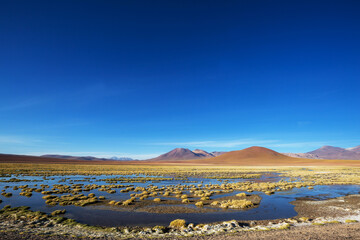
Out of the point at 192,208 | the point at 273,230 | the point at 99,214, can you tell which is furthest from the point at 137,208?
the point at 273,230

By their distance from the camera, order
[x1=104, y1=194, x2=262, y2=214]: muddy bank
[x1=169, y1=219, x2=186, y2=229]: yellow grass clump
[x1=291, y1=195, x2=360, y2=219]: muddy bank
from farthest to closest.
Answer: [x1=104, y1=194, x2=262, y2=214]: muddy bank
[x1=291, y1=195, x2=360, y2=219]: muddy bank
[x1=169, y1=219, x2=186, y2=229]: yellow grass clump

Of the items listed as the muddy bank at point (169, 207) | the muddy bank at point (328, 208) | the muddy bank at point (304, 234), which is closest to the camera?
the muddy bank at point (304, 234)

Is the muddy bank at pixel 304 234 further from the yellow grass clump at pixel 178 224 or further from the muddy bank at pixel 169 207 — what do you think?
the muddy bank at pixel 169 207

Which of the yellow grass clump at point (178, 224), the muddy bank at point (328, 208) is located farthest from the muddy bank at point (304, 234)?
the muddy bank at point (328, 208)

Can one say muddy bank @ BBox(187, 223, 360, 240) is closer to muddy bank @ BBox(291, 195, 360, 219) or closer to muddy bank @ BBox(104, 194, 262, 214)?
muddy bank @ BBox(291, 195, 360, 219)

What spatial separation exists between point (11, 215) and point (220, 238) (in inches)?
675

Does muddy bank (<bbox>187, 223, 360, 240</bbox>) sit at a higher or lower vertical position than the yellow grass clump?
higher

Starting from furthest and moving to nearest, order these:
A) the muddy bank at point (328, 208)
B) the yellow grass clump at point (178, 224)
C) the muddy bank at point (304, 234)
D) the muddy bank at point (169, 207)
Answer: the muddy bank at point (169, 207) → the muddy bank at point (328, 208) → the yellow grass clump at point (178, 224) → the muddy bank at point (304, 234)

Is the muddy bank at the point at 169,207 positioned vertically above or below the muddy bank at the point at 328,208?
below

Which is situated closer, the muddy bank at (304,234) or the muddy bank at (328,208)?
the muddy bank at (304,234)

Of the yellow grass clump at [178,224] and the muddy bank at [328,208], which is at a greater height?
the muddy bank at [328,208]

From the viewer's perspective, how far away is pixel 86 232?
559 inches

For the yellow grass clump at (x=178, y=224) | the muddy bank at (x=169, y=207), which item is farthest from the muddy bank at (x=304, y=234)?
the muddy bank at (x=169, y=207)

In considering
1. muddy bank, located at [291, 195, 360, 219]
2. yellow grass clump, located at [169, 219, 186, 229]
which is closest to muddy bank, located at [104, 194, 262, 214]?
yellow grass clump, located at [169, 219, 186, 229]
